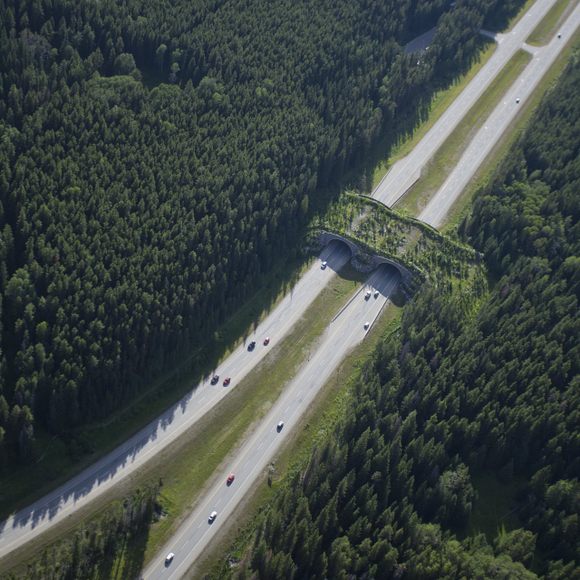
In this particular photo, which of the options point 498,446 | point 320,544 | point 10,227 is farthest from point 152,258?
point 498,446

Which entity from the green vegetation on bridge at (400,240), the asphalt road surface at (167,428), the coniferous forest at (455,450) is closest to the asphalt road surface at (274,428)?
the green vegetation on bridge at (400,240)

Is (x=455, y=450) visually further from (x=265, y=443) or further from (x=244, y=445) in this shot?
(x=244, y=445)

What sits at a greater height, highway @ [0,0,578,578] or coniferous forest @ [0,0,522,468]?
coniferous forest @ [0,0,522,468]

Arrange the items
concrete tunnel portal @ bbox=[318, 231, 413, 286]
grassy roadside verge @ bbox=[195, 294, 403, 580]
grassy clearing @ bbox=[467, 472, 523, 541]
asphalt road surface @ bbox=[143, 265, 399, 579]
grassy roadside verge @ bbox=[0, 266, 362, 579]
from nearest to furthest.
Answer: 1. grassy roadside verge @ bbox=[0, 266, 362, 579]
2. asphalt road surface @ bbox=[143, 265, 399, 579]
3. grassy roadside verge @ bbox=[195, 294, 403, 580]
4. grassy clearing @ bbox=[467, 472, 523, 541]
5. concrete tunnel portal @ bbox=[318, 231, 413, 286]

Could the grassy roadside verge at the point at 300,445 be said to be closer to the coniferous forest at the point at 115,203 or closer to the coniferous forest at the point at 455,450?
Result: the coniferous forest at the point at 455,450

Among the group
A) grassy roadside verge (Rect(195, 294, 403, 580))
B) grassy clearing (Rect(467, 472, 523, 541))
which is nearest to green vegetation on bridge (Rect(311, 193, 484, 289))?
grassy roadside verge (Rect(195, 294, 403, 580))

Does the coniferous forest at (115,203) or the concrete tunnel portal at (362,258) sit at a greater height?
the coniferous forest at (115,203)

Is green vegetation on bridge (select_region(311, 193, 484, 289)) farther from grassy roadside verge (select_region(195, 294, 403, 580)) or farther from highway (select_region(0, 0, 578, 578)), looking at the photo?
grassy roadside verge (select_region(195, 294, 403, 580))
